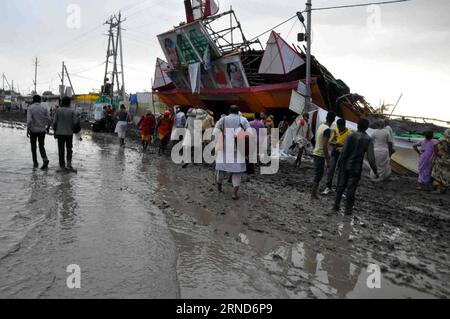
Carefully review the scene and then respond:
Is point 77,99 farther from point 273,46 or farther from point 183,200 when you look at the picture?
point 183,200

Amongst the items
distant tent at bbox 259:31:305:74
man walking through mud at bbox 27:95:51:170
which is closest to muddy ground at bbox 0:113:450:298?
man walking through mud at bbox 27:95:51:170

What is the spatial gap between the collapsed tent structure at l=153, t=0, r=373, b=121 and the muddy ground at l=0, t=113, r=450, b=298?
844 centimetres

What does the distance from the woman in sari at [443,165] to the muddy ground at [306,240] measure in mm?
502

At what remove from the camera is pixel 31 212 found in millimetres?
5504

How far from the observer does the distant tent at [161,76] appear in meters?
27.4

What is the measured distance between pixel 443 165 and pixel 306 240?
5755 millimetres

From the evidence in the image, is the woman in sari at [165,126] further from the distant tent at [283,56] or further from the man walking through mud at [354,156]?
the man walking through mud at [354,156]

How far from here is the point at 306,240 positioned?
16.0ft

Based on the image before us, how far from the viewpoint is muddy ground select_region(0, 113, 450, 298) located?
11.8ft

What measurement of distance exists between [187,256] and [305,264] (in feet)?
4.04

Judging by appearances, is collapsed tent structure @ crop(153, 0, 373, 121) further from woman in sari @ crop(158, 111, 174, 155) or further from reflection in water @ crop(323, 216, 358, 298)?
reflection in water @ crop(323, 216, 358, 298)

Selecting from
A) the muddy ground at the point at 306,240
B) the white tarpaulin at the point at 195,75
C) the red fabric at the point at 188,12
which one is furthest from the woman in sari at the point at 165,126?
the red fabric at the point at 188,12

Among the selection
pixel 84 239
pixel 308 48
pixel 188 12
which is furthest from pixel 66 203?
pixel 188 12
